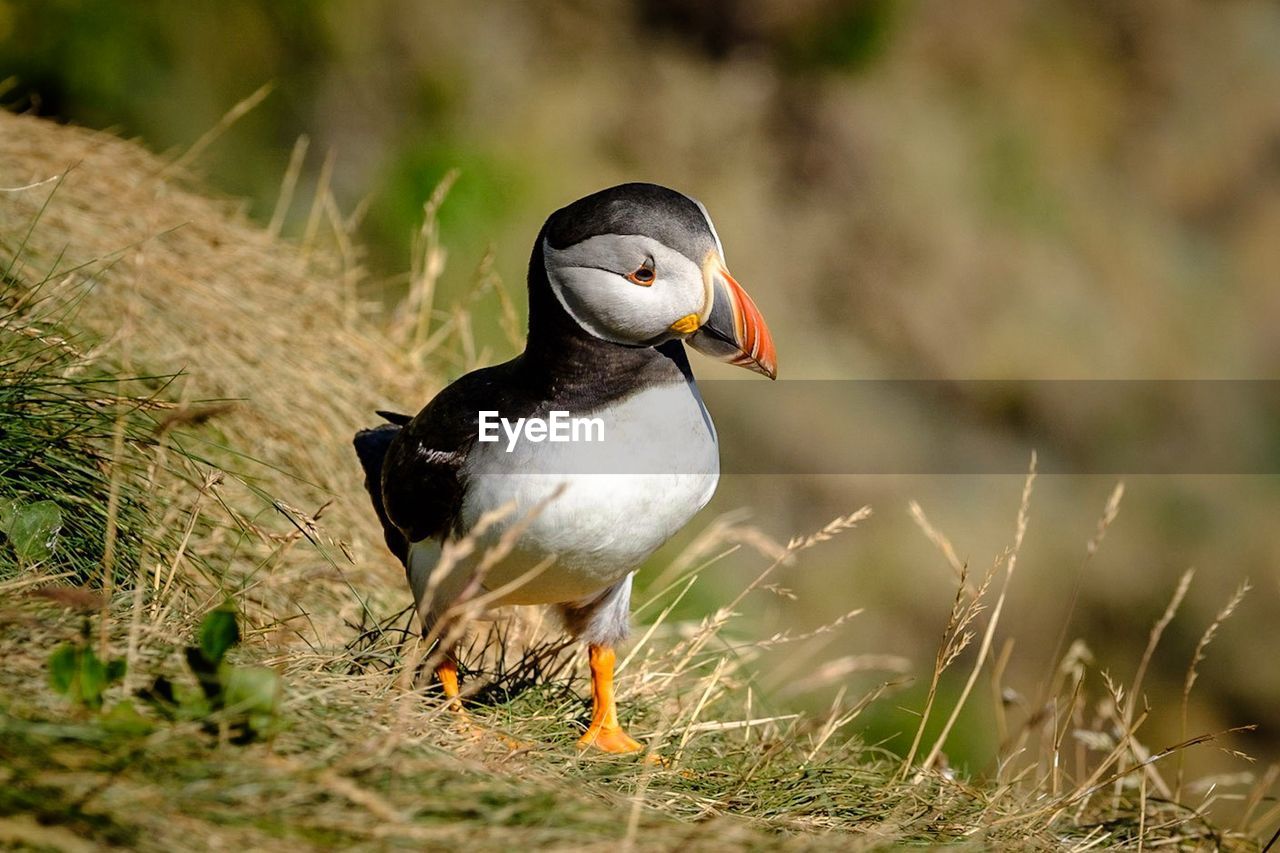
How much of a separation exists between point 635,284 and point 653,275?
4 cm

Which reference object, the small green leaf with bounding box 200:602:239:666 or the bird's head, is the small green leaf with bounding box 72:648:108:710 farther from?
the bird's head

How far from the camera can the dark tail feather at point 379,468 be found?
3518 mm

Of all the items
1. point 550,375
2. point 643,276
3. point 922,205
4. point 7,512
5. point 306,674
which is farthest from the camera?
point 922,205

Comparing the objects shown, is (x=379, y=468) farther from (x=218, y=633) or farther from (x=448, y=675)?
(x=218, y=633)

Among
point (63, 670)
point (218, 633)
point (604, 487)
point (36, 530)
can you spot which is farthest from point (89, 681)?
point (604, 487)

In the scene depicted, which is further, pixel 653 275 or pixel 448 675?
pixel 448 675

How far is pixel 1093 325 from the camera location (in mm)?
9289

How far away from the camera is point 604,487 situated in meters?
2.79

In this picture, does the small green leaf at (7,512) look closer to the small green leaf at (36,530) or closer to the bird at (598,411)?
the small green leaf at (36,530)

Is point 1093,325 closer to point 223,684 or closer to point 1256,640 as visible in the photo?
point 1256,640

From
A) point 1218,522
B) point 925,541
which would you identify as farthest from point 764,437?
point 1218,522

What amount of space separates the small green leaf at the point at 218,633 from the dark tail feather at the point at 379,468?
1.25 metres

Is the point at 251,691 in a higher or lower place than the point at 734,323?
lower

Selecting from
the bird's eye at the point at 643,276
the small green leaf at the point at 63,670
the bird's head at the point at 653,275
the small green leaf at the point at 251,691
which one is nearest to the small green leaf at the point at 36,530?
the small green leaf at the point at 63,670
